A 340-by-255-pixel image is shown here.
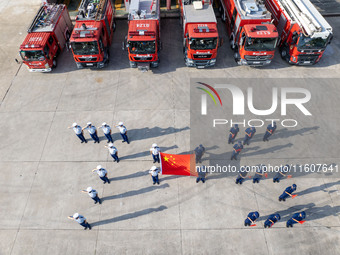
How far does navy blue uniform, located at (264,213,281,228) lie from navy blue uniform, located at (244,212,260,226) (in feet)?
1.89

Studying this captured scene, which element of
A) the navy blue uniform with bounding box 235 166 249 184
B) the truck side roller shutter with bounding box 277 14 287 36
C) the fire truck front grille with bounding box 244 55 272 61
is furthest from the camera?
the truck side roller shutter with bounding box 277 14 287 36

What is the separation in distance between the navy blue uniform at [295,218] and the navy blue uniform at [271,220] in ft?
2.49

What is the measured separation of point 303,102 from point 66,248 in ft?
49.6

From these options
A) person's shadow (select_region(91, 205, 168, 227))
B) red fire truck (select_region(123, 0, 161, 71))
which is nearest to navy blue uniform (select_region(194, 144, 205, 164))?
person's shadow (select_region(91, 205, 168, 227))

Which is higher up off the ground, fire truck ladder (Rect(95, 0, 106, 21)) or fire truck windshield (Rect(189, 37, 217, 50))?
fire truck ladder (Rect(95, 0, 106, 21))

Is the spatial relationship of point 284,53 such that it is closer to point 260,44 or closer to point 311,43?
point 311,43

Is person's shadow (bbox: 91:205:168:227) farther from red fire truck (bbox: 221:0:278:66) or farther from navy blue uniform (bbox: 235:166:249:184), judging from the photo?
red fire truck (bbox: 221:0:278:66)

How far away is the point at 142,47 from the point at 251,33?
7009 mm

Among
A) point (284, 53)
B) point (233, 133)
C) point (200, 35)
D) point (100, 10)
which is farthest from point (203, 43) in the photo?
point (100, 10)

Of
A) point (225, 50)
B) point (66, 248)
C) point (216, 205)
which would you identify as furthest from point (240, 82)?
point (66, 248)

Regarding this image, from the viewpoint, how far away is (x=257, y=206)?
36.6 ft

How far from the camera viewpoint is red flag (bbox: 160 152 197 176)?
10977 millimetres

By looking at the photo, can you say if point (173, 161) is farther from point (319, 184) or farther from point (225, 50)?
point (225, 50)

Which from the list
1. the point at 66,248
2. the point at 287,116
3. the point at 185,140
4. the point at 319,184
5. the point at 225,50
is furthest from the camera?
the point at 225,50
